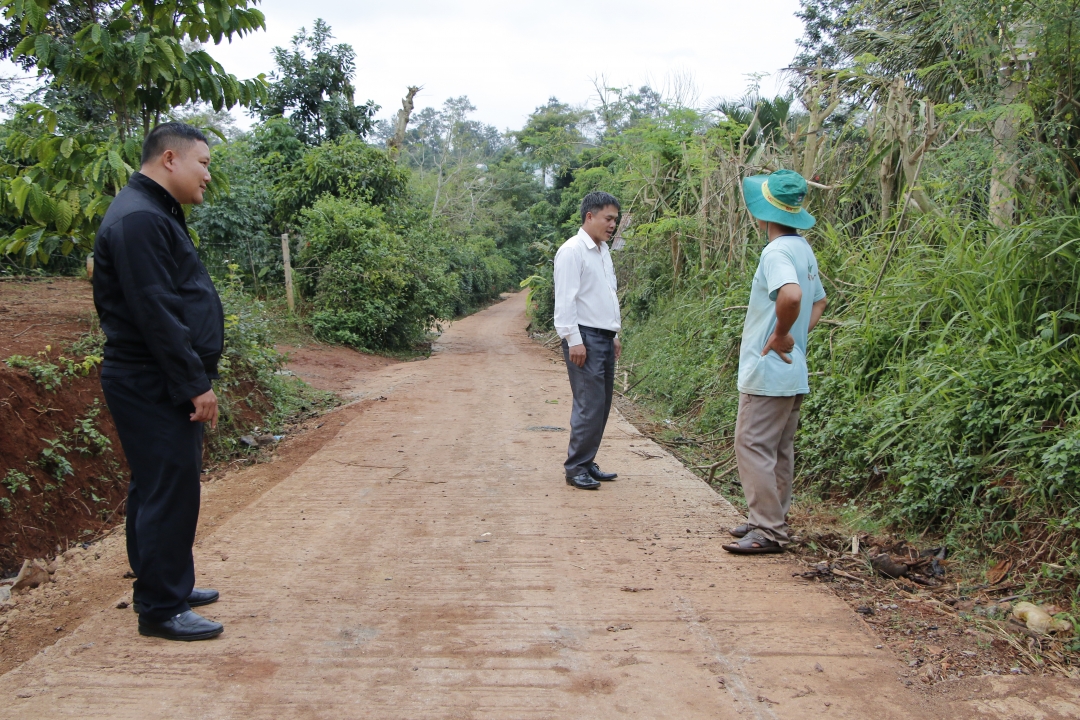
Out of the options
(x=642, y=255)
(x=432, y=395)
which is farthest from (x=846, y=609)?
(x=642, y=255)

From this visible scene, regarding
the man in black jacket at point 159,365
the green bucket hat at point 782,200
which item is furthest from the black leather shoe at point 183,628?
the green bucket hat at point 782,200

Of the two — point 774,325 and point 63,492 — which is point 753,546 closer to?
point 774,325

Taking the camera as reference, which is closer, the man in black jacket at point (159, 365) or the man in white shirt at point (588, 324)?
the man in black jacket at point (159, 365)

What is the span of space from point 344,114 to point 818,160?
1585 centimetres

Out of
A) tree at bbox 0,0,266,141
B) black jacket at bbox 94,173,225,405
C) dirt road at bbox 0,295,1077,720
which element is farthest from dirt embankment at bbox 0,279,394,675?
tree at bbox 0,0,266,141

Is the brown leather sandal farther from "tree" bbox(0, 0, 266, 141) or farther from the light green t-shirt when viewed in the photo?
"tree" bbox(0, 0, 266, 141)

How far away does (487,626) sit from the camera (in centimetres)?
316

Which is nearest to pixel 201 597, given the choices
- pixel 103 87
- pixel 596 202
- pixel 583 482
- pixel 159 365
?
pixel 159 365

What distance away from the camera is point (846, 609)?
3393mm

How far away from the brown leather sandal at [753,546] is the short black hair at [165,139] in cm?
313

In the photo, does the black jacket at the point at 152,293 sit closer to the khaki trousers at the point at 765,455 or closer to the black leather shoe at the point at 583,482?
the khaki trousers at the point at 765,455

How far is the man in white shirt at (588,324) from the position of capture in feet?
17.3

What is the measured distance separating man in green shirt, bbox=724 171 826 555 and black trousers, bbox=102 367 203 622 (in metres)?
2.58

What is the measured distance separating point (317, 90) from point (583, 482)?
1798 cm
